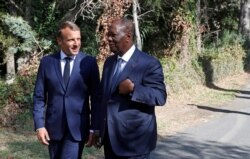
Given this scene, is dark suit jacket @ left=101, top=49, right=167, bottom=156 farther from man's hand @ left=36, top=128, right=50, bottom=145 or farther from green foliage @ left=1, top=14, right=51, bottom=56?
green foliage @ left=1, top=14, right=51, bottom=56

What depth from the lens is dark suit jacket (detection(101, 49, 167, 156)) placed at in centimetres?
376

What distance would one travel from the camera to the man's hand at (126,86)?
361cm

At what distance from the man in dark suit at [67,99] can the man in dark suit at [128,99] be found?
436 millimetres

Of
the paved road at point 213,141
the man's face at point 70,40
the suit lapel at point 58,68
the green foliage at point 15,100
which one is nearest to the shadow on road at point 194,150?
the paved road at point 213,141

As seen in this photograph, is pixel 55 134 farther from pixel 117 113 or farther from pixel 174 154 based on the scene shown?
pixel 174 154

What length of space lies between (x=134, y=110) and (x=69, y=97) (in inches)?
29.5

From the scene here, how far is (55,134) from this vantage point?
4285 millimetres

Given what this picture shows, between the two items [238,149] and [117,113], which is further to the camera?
[238,149]

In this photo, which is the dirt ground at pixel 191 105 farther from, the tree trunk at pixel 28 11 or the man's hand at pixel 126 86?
the man's hand at pixel 126 86

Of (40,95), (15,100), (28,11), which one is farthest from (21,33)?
(40,95)

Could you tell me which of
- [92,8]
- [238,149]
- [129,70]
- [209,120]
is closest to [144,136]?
[129,70]

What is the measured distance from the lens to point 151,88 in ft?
12.2

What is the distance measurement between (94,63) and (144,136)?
2.98 ft

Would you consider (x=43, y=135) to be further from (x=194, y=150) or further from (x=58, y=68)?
(x=194, y=150)
